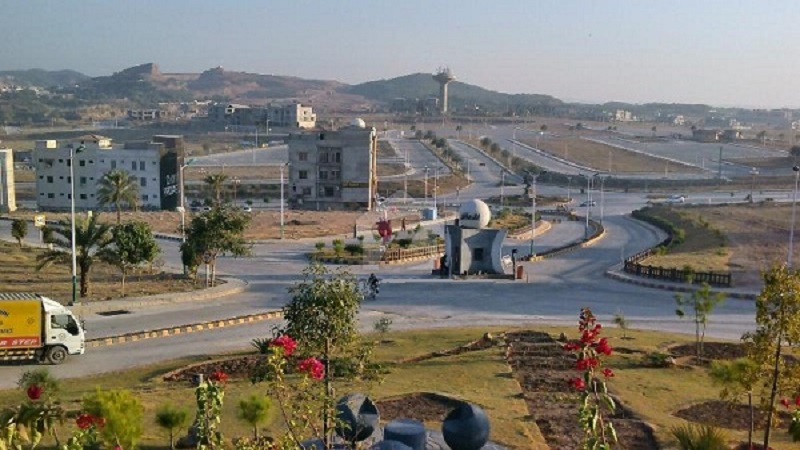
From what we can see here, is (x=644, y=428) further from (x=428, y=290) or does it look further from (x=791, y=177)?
(x=791, y=177)

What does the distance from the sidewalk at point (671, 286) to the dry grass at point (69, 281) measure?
70.8ft

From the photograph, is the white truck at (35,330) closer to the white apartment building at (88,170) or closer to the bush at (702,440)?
the bush at (702,440)

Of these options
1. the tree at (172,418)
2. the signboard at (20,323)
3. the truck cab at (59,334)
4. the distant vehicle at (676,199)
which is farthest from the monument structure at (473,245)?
the distant vehicle at (676,199)

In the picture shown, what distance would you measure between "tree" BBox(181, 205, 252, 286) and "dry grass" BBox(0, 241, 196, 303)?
5.77 feet

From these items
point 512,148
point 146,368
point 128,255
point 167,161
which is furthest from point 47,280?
point 512,148

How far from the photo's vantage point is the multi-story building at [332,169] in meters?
75.8

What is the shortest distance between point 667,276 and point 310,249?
69.7 ft

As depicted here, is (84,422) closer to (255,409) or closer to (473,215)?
(255,409)

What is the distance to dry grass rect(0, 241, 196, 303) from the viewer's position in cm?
3303

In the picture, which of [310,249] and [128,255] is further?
[310,249]

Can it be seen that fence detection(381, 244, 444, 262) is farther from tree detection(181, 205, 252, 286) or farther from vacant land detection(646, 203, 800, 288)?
vacant land detection(646, 203, 800, 288)

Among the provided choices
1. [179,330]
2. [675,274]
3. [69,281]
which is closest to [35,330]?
[179,330]

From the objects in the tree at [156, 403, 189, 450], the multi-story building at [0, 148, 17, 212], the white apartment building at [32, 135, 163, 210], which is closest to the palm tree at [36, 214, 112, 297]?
the tree at [156, 403, 189, 450]

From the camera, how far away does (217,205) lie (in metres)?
36.3
